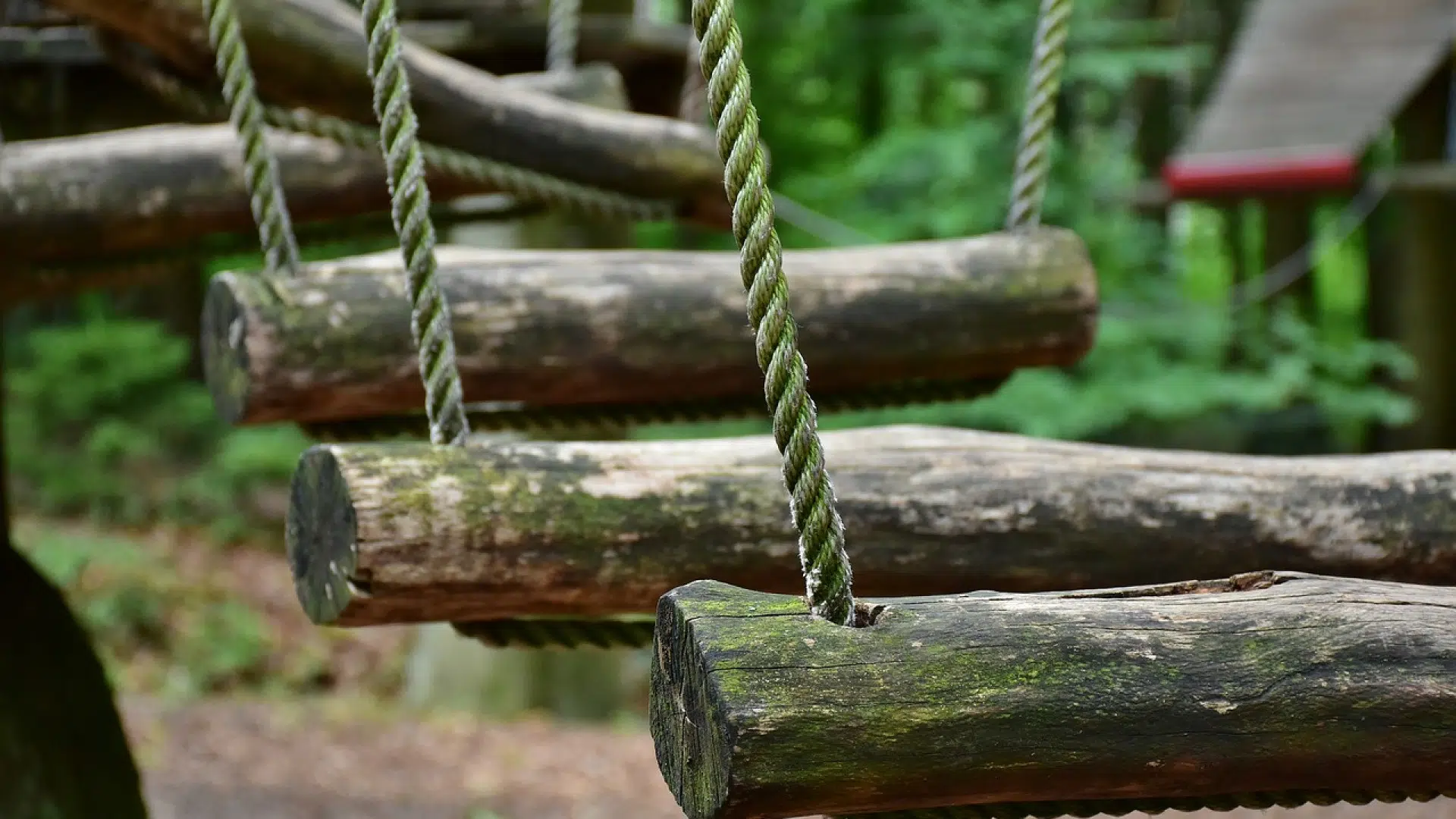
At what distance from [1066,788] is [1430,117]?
26.3 feet

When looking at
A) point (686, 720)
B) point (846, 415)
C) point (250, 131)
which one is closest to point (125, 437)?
point (846, 415)

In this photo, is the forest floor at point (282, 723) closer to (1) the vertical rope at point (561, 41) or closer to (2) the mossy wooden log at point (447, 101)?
(1) the vertical rope at point (561, 41)

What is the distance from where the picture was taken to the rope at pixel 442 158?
2389 millimetres

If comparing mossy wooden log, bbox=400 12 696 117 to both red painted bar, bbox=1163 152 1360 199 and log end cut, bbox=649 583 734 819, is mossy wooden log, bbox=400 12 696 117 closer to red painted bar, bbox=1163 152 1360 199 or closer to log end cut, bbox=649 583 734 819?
log end cut, bbox=649 583 734 819

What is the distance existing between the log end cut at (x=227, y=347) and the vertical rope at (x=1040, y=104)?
133 cm

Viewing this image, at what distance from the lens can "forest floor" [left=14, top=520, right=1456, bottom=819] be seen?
16.6 ft

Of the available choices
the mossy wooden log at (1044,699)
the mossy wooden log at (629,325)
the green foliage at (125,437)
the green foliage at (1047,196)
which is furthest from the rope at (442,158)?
the green foliage at (125,437)

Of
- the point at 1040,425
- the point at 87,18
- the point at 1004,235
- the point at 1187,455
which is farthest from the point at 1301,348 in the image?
the point at 87,18

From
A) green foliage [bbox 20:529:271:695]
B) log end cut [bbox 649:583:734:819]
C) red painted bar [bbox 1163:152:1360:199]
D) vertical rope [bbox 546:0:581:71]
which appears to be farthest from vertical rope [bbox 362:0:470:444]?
red painted bar [bbox 1163:152:1360:199]

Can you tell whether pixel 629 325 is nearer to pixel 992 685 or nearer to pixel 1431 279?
pixel 992 685

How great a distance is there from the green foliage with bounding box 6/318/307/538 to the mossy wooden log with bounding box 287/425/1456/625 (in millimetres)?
7060

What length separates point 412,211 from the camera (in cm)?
170

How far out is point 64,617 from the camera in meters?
2.81

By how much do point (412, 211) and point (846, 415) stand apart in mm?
4545
